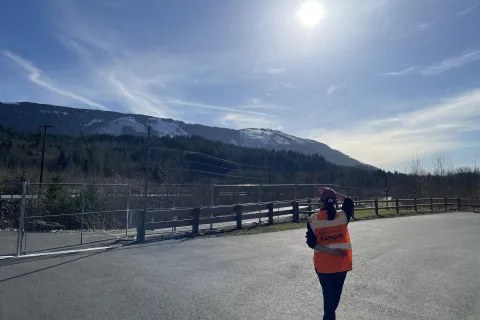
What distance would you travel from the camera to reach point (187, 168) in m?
47.8

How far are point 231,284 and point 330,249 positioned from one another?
3.32 m

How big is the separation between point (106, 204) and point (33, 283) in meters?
15.7

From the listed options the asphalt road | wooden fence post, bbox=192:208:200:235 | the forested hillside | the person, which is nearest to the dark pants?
the person

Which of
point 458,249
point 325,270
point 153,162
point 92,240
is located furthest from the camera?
point 153,162

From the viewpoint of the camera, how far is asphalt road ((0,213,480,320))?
5.78m

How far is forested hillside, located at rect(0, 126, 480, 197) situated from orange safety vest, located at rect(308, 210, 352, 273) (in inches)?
1048

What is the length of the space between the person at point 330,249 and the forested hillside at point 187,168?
26.6m

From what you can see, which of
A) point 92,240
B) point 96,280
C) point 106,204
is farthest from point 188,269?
point 106,204

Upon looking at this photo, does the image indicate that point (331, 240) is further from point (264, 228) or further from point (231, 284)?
point (264, 228)

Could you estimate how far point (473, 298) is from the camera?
264 inches

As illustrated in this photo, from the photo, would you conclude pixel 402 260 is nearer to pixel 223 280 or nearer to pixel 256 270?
pixel 256 270

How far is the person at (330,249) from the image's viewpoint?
4.60 metres

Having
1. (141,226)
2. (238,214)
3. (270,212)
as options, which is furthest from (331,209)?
(270,212)

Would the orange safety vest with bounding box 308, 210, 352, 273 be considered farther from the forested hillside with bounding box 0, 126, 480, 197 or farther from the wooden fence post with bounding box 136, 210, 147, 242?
the forested hillside with bounding box 0, 126, 480, 197
